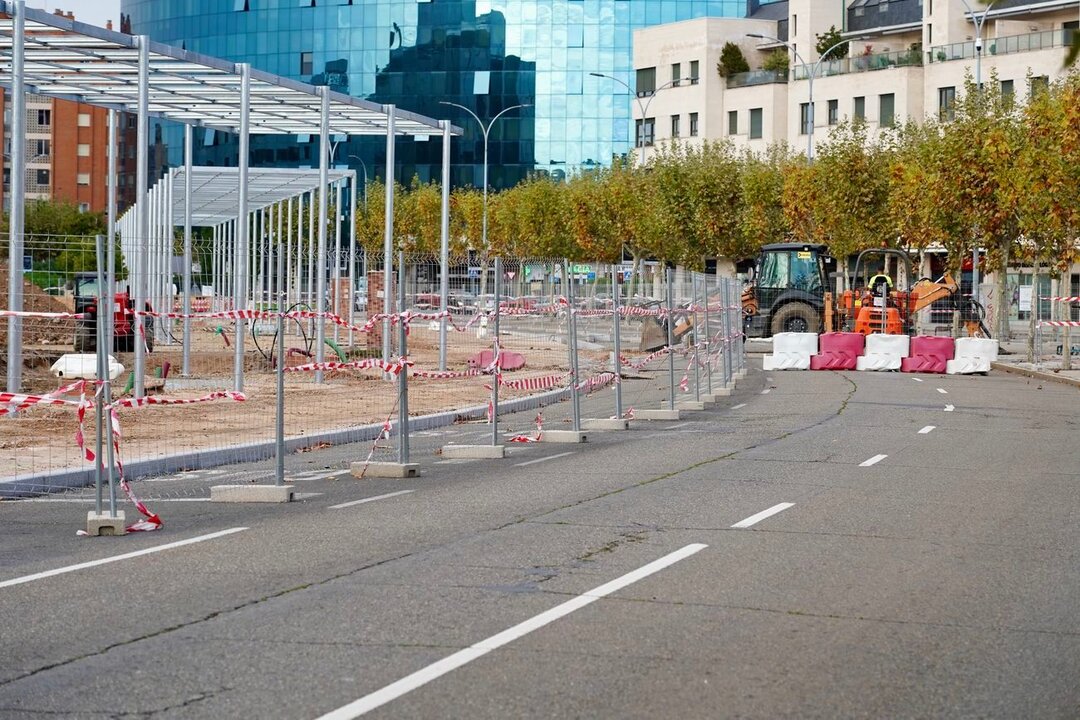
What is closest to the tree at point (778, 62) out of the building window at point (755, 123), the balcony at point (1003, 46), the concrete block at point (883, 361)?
the building window at point (755, 123)

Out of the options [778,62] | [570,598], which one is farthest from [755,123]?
[570,598]

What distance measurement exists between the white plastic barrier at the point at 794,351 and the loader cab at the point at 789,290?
8144mm

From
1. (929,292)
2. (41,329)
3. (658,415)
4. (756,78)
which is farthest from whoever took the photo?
(756,78)

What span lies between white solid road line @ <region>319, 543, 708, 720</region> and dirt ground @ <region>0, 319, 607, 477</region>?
24.9ft

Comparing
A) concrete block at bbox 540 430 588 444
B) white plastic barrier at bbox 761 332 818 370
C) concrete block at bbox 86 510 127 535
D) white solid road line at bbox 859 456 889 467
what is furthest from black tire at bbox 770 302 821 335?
concrete block at bbox 86 510 127 535

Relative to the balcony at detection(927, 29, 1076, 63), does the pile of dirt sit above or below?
below

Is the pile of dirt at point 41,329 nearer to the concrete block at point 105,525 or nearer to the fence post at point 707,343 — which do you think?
the concrete block at point 105,525

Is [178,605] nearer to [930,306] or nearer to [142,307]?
[142,307]

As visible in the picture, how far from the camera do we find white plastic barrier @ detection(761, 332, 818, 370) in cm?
4141

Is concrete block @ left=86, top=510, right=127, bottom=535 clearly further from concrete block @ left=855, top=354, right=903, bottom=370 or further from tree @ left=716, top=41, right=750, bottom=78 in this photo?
tree @ left=716, top=41, right=750, bottom=78

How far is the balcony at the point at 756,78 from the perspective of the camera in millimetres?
91250

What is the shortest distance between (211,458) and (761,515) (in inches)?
271

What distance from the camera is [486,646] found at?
7555 millimetres

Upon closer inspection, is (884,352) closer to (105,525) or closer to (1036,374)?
(1036,374)
